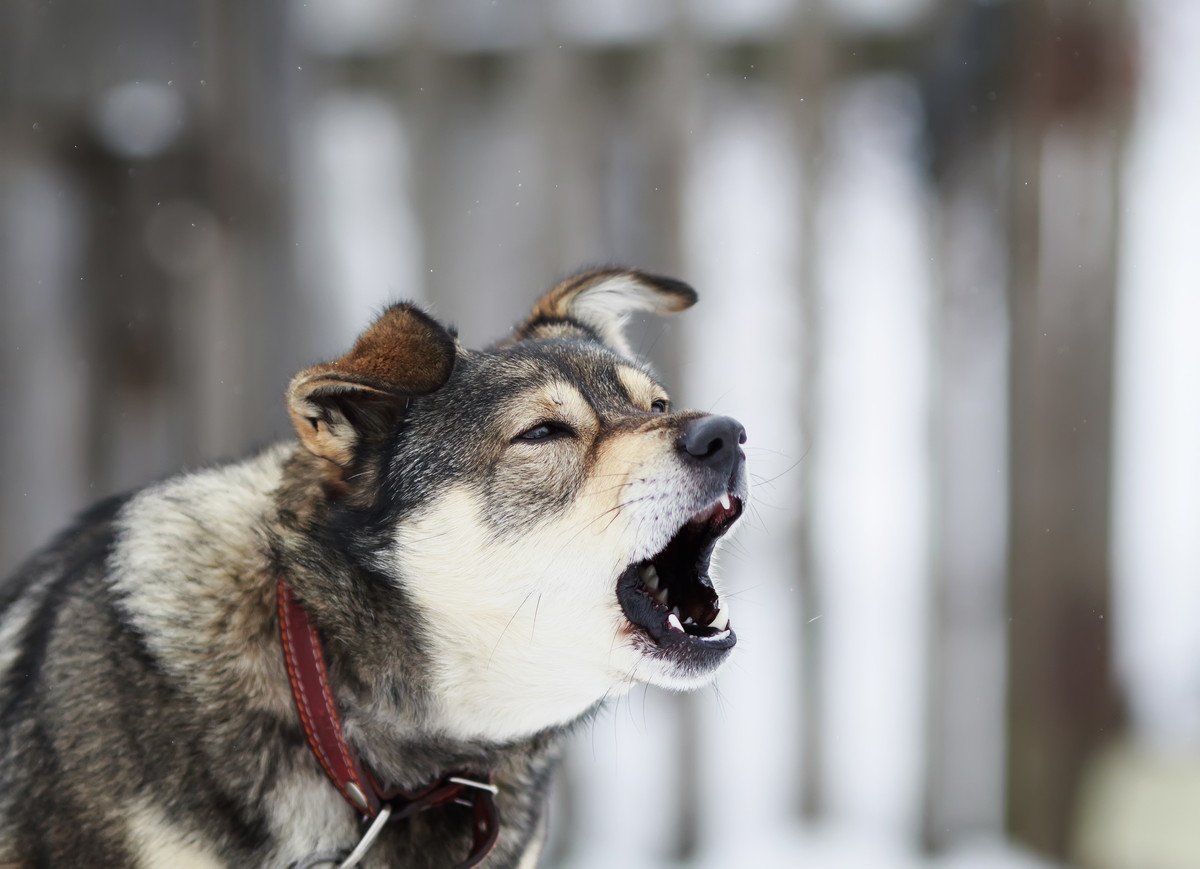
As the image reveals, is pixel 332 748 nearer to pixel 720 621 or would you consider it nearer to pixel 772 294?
pixel 720 621

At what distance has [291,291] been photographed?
333 centimetres

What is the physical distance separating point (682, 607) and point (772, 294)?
1635 mm

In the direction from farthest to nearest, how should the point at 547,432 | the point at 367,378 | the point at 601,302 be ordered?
the point at 601,302 < the point at 547,432 < the point at 367,378

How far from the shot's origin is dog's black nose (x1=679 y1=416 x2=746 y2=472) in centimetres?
190

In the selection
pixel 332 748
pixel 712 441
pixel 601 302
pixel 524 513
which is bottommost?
pixel 332 748

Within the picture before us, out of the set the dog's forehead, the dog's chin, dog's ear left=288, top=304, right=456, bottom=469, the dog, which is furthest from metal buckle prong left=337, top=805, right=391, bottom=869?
the dog's forehead

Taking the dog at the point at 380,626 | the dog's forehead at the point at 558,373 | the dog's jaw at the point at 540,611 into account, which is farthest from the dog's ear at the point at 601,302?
the dog's jaw at the point at 540,611

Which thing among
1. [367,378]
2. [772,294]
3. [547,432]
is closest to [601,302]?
[547,432]

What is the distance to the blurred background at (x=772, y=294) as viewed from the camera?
127 inches

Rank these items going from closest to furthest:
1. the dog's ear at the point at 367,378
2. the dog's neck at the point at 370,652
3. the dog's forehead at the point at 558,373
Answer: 1. the dog's ear at the point at 367,378
2. the dog's neck at the point at 370,652
3. the dog's forehead at the point at 558,373

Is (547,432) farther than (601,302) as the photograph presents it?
No

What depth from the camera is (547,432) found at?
2062mm

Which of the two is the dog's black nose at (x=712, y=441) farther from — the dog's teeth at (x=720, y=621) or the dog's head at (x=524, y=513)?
the dog's teeth at (x=720, y=621)

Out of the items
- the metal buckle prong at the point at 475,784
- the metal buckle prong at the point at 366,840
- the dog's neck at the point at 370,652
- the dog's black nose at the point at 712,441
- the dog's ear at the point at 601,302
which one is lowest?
the metal buckle prong at the point at 366,840
